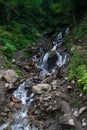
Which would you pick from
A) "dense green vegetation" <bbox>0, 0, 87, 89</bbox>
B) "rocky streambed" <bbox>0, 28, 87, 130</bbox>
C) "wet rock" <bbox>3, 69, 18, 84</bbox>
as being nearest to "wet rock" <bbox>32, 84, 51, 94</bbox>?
"rocky streambed" <bbox>0, 28, 87, 130</bbox>

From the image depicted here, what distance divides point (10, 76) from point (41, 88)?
2.51 meters

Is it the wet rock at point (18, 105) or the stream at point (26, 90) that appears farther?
the wet rock at point (18, 105)

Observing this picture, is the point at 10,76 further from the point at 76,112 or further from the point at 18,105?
the point at 76,112

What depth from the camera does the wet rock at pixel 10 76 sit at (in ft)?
49.2

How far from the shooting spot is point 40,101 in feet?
41.8

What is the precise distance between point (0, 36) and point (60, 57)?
18.4ft

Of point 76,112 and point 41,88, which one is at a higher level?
point 41,88

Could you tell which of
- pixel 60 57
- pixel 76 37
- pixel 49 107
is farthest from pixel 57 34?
pixel 49 107

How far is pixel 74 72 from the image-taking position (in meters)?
14.4

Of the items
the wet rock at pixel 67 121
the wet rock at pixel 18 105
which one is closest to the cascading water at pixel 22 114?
the wet rock at pixel 18 105

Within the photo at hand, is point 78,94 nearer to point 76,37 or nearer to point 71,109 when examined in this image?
point 71,109

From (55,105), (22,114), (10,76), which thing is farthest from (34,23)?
(55,105)

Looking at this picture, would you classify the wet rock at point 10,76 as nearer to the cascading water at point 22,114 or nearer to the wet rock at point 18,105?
the cascading water at point 22,114

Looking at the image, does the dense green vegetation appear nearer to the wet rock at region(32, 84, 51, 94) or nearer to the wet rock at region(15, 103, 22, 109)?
the wet rock at region(32, 84, 51, 94)
